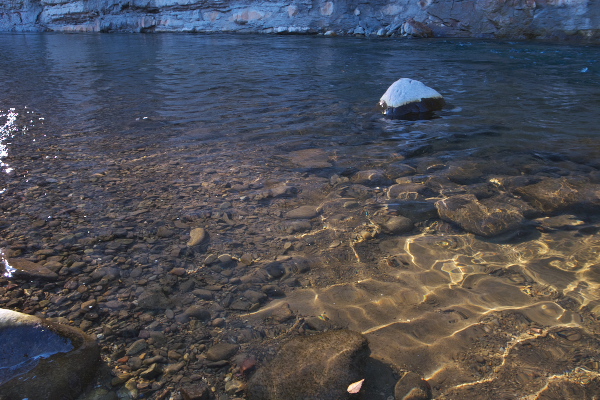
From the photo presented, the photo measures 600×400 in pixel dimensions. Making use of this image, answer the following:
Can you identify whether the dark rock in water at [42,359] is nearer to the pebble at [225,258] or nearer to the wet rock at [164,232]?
the pebble at [225,258]

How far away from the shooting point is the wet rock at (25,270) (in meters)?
2.13

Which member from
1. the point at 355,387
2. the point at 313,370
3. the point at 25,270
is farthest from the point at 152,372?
the point at 25,270

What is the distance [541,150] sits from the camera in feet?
12.9

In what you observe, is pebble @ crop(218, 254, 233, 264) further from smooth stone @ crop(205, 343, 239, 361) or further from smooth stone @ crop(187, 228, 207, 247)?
Answer: smooth stone @ crop(205, 343, 239, 361)

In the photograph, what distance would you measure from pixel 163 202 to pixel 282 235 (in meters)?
0.97

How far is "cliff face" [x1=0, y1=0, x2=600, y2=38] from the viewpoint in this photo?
1449 centimetres

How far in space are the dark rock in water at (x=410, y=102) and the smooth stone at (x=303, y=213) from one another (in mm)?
2820

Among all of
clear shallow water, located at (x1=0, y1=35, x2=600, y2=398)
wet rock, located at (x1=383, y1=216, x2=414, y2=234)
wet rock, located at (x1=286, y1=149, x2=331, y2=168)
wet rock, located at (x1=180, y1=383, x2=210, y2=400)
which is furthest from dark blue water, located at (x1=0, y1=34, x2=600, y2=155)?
wet rock, located at (x1=180, y1=383, x2=210, y2=400)

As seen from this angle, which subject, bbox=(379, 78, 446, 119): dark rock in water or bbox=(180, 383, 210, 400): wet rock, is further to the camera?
bbox=(379, 78, 446, 119): dark rock in water

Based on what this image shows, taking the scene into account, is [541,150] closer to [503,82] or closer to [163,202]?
[163,202]

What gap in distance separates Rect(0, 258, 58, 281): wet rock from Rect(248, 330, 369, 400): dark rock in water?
1300 mm

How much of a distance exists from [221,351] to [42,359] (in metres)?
0.64

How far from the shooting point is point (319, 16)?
19.4 m

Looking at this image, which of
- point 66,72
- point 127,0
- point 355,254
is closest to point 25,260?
point 355,254
